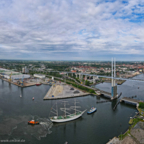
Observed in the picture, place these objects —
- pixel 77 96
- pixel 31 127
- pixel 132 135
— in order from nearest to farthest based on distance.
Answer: pixel 132 135 < pixel 31 127 < pixel 77 96

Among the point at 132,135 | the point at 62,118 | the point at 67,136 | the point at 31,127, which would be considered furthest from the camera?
the point at 62,118

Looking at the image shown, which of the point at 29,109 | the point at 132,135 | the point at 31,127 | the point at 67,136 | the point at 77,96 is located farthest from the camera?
the point at 77,96

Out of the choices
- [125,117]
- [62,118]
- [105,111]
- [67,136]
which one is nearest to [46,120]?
[62,118]

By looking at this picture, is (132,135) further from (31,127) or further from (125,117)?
(31,127)

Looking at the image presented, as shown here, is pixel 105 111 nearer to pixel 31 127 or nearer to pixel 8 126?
pixel 31 127

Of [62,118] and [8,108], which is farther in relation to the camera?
[8,108]

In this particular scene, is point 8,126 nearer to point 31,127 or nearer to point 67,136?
point 31,127

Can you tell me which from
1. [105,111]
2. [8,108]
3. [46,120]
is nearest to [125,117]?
[105,111]

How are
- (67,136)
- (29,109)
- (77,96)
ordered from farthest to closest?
(77,96)
(29,109)
(67,136)

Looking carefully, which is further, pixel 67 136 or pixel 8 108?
pixel 8 108
